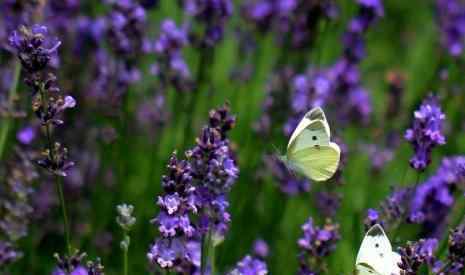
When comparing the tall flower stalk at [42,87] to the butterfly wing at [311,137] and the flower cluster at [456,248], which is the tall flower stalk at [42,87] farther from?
the flower cluster at [456,248]

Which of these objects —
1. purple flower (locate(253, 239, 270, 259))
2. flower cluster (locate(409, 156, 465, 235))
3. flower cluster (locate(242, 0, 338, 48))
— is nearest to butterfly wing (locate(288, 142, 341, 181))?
flower cluster (locate(409, 156, 465, 235))

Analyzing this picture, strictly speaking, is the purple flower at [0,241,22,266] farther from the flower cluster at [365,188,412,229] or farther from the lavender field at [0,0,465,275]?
the flower cluster at [365,188,412,229]

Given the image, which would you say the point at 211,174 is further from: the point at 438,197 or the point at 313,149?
the point at 438,197

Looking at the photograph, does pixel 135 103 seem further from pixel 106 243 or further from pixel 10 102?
pixel 10 102

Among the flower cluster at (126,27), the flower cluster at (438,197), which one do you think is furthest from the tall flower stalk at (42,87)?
the flower cluster at (438,197)

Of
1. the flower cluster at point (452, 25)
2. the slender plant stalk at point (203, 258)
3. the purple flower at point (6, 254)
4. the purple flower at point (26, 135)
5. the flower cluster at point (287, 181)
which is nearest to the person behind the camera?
the slender plant stalk at point (203, 258)
